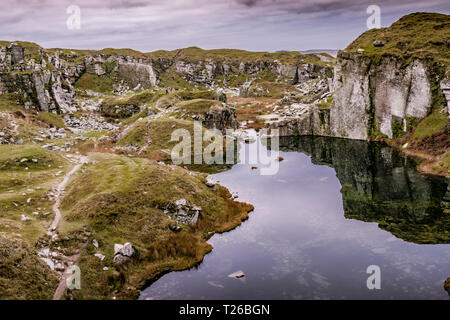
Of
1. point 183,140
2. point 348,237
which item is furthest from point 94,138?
point 348,237

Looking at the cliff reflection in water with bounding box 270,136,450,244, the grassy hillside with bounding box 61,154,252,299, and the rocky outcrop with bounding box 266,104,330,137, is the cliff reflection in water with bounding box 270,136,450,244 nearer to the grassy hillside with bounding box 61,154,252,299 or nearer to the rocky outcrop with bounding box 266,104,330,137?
the rocky outcrop with bounding box 266,104,330,137

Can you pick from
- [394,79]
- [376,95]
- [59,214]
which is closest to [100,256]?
[59,214]

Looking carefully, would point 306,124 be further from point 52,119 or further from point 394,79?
point 52,119

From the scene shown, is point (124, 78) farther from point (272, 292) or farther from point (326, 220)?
point (272, 292)

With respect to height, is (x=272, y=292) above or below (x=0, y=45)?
below

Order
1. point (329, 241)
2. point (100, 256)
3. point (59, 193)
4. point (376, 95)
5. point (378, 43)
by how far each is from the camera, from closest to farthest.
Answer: point (100, 256), point (329, 241), point (59, 193), point (376, 95), point (378, 43)

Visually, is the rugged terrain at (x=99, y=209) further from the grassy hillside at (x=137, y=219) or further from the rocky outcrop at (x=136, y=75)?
the rocky outcrop at (x=136, y=75)

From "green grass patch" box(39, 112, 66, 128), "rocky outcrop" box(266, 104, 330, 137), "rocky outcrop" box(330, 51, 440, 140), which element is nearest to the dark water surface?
"rocky outcrop" box(330, 51, 440, 140)
